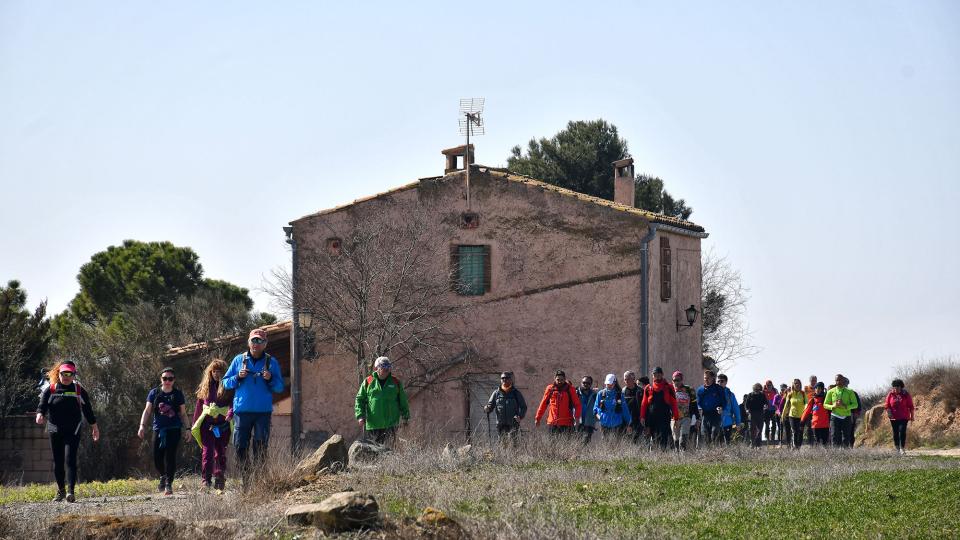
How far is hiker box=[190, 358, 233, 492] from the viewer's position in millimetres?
16797

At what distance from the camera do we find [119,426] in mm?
33844

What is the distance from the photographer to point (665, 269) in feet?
108

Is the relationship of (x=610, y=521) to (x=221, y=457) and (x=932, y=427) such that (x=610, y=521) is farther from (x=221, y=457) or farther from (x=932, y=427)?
(x=932, y=427)

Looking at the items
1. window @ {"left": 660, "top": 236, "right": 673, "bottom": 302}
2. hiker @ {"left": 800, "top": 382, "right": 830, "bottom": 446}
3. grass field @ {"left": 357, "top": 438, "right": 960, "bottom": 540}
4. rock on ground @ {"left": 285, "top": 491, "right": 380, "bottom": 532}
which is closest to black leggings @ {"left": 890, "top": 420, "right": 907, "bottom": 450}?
hiker @ {"left": 800, "top": 382, "right": 830, "bottom": 446}

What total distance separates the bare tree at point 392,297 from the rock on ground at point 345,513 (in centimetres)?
1931

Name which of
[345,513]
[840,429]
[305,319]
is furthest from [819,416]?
[345,513]

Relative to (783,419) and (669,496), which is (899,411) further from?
(669,496)

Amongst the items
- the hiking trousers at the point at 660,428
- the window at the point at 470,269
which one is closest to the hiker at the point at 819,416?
the hiking trousers at the point at 660,428

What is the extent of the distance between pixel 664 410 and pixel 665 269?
11.1 m

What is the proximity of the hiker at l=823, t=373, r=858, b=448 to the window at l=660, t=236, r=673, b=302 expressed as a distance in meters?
7.00

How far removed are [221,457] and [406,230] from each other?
15.2 metres

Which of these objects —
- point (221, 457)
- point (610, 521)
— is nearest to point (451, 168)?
point (221, 457)

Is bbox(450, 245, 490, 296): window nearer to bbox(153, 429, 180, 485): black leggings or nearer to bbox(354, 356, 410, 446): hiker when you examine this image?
bbox(354, 356, 410, 446): hiker

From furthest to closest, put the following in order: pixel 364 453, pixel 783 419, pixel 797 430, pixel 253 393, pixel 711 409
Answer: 1. pixel 783 419
2. pixel 797 430
3. pixel 711 409
4. pixel 364 453
5. pixel 253 393
